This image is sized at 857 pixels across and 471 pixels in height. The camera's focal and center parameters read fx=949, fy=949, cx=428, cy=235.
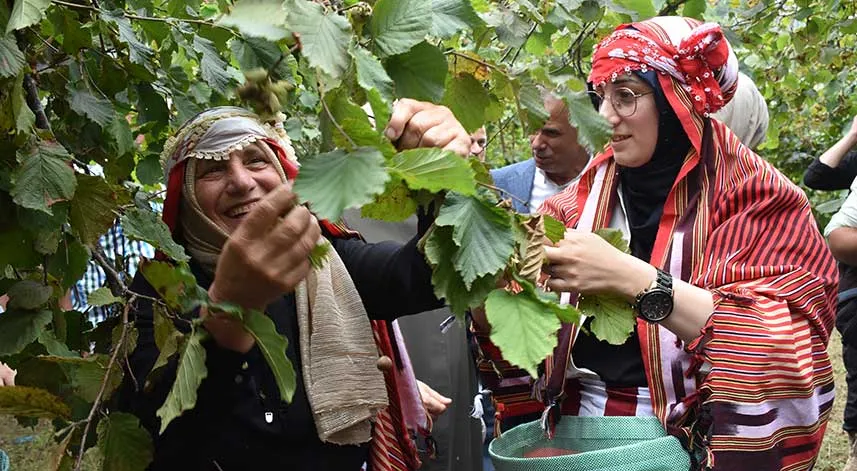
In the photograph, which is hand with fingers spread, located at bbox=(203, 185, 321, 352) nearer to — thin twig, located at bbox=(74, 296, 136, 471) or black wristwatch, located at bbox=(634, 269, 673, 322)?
thin twig, located at bbox=(74, 296, 136, 471)

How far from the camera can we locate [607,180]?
7.84 feet

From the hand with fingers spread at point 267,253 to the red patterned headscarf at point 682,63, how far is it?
120 cm

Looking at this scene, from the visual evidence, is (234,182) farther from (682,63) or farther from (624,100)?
(682,63)

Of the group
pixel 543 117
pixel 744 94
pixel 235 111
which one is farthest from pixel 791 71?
pixel 543 117

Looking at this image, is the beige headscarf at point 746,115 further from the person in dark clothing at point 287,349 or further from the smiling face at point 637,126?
the person in dark clothing at point 287,349

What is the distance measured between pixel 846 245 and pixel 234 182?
2.64m

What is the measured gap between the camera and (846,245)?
3.65 meters

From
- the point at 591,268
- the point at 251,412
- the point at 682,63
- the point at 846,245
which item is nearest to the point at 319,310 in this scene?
the point at 251,412

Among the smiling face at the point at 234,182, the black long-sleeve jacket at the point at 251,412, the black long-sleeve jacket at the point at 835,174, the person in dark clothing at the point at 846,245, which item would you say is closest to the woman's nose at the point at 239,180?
the smiling face at the point at 234,182

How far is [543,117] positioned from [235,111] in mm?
952

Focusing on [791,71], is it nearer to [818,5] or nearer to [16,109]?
[818,5]

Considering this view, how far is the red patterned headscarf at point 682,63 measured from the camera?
2264mm

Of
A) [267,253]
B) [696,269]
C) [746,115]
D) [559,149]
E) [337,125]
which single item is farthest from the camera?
[559,149]

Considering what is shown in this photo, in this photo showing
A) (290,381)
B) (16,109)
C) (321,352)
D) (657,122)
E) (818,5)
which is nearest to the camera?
(290,381)
